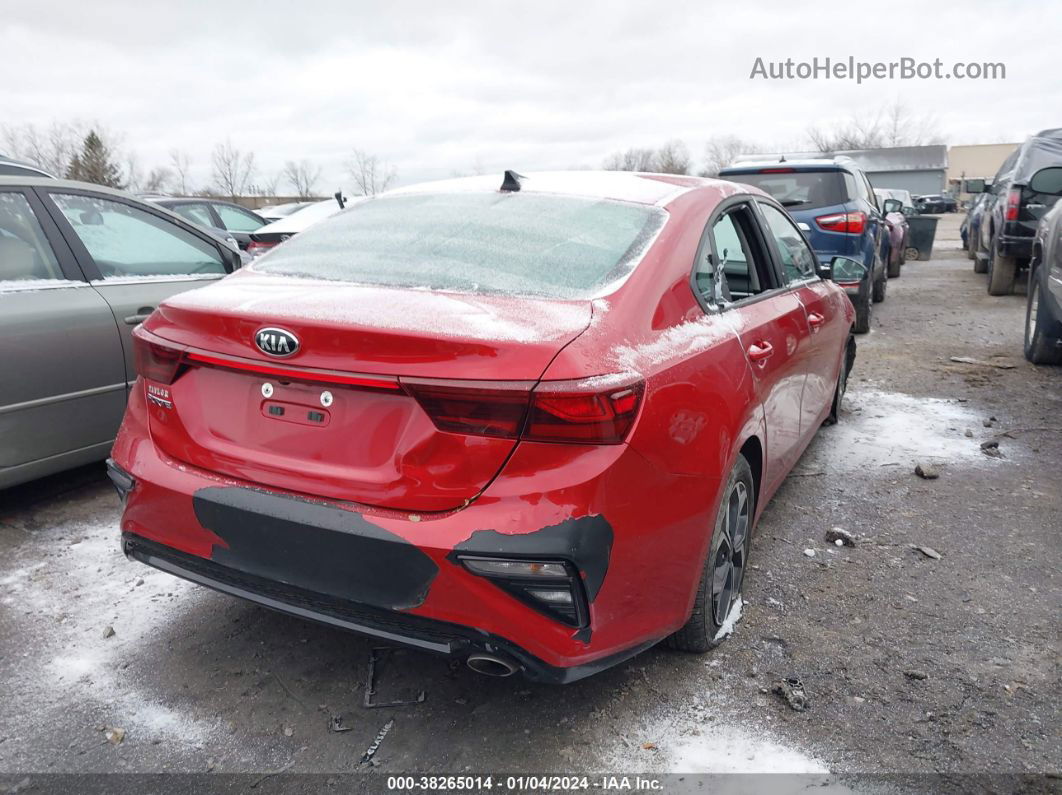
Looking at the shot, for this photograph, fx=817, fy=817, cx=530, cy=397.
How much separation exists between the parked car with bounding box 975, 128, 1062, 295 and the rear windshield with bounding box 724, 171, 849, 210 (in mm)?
2745

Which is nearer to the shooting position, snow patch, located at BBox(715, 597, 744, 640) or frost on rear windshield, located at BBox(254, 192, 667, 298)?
frost on rear windshield, located at BBox(254, 192, 667, 298)

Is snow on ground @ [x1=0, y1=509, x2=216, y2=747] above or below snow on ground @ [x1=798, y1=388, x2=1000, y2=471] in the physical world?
above

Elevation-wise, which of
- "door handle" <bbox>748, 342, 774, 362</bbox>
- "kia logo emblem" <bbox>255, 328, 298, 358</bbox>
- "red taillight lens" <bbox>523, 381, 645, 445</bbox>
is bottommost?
"door handle" <bbox>748, 342, 774, 362</bbox>

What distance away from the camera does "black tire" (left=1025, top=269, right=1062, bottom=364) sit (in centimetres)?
641

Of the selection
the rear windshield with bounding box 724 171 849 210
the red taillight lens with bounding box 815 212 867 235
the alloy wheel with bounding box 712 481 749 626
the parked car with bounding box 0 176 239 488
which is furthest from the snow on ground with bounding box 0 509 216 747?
the red taillight lens with bounding box 815 212 867 235

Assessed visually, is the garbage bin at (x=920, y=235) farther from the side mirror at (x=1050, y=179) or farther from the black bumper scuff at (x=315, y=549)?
the black bumper scuff at (x=315, y=549)

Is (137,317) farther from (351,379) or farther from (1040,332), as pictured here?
(1040,332)

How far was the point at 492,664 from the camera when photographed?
2.09 m

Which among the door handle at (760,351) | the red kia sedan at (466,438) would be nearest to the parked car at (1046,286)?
the door handle at (760,351)

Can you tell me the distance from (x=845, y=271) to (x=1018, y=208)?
22.1 ft

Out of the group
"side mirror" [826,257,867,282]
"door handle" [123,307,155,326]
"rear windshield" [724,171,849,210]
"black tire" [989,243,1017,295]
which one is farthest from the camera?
"black tire" [989,243,1017,295]

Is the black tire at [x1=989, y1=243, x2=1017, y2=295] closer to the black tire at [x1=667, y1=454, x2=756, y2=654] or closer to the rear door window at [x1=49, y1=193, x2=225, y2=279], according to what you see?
the black tire at [x1=667, y1=454, x2=756, y2=654]

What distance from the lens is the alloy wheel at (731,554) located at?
273 cm

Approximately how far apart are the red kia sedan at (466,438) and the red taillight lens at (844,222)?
5.59 m
